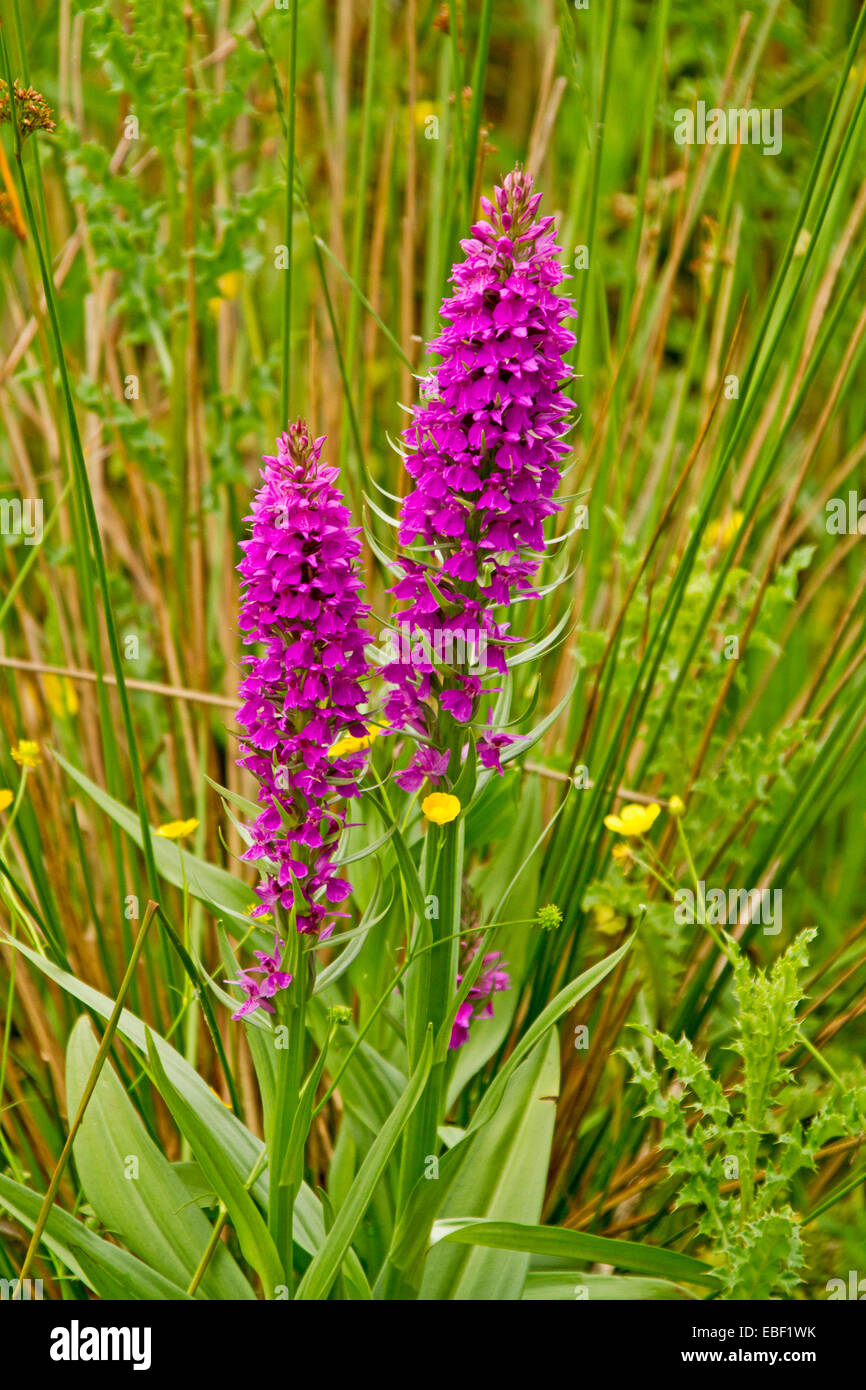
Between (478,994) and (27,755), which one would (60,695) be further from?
(478,994)

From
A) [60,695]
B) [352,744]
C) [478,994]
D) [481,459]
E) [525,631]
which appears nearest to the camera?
[481,459]

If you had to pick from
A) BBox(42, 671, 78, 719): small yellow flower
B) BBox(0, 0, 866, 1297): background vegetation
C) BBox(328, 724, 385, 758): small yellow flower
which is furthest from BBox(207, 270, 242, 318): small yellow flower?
BBox(328, 724, 385, 758): small yellow flower

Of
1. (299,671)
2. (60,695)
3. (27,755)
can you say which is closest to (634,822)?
(299,671)

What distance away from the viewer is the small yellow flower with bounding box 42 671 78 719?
1.67 m

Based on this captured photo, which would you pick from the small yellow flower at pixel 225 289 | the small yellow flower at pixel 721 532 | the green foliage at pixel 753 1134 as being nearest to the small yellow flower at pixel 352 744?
the green foliage at pixel 753 1134

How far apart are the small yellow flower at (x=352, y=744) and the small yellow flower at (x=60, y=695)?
70 cm

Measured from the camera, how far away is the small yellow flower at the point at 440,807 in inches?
37.8

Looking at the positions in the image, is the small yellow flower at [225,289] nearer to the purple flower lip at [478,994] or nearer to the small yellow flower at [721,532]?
the small yellow flower at [721,532]

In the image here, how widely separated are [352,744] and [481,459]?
278 mm

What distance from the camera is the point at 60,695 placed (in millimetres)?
1750

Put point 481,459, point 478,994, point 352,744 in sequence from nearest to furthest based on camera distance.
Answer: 1. point 481,459
2. point 352,744
3. point 478,994

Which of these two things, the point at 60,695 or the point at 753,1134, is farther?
the point at 60,695

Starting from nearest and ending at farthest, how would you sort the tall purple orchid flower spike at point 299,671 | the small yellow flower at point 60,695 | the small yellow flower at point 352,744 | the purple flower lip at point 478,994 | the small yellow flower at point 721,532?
the tall purple orchid flower spike at point 299,671, the small yellow flower at point 352,744, the purple flower lip at point 478,994, the small yellow flower at point 721,532, the small yellow flower at point 60,695

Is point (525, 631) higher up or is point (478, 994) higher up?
point (525, 631)
